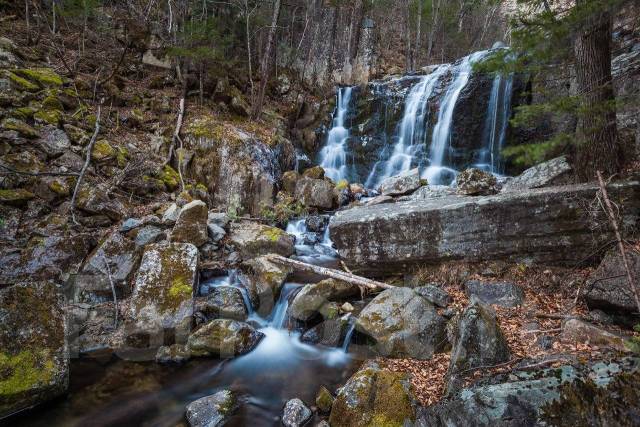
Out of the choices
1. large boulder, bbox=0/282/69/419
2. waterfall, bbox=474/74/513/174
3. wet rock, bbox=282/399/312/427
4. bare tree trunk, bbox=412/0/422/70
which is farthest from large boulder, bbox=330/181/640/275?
bare tree trunk, bbox=412/0/422/70

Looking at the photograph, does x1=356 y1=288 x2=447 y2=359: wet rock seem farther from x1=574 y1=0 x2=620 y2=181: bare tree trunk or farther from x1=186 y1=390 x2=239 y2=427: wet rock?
x1=574 y1=0 x2=620 y2=181: bare tree trunk

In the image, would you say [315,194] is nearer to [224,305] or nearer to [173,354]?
[224,305]

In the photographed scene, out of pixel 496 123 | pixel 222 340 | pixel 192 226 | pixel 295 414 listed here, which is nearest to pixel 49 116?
pixel 192 226

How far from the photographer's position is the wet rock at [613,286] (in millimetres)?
3652

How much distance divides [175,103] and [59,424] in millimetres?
11409

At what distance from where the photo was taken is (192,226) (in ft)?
23.7

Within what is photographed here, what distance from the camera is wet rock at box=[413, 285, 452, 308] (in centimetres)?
475

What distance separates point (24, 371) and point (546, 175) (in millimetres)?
8656

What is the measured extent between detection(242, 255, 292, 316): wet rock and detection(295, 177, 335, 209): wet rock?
4.02m

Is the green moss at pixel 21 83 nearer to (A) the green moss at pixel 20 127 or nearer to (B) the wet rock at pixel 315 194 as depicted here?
(A) the green moss at pixel 20 127

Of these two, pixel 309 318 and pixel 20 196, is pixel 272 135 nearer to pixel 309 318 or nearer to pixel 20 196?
pixel 20 196

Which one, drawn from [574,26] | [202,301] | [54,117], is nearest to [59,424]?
[202,301]

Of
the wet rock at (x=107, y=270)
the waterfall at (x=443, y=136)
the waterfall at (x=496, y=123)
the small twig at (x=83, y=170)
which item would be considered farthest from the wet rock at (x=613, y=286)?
the small twig at (x=83, y=170)

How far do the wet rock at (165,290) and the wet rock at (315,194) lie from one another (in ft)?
16.6
